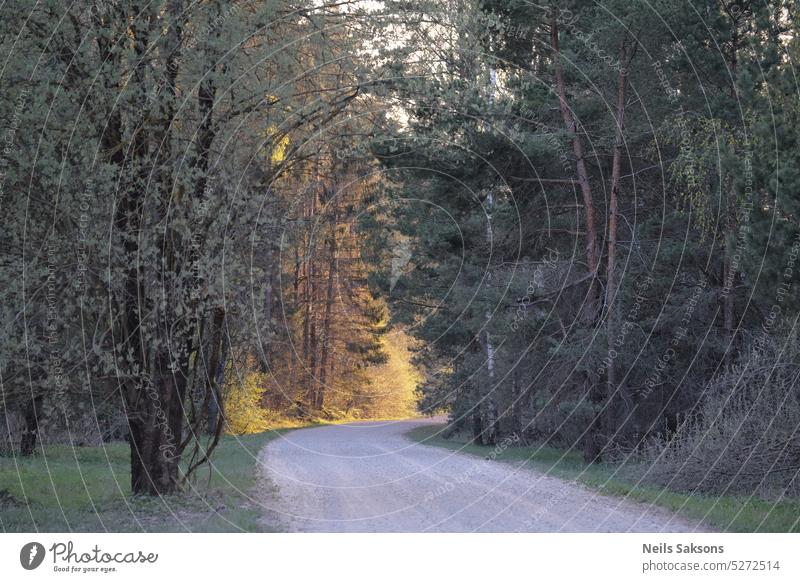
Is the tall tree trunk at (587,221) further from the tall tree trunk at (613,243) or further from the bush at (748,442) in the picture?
the bush at (748,442)

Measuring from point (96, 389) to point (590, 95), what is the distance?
16499 mm

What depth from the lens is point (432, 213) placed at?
32719 mm

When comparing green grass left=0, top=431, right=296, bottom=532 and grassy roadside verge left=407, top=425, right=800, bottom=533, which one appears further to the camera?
grassy roadside verge left=407, top=425, right=800, bottom=533

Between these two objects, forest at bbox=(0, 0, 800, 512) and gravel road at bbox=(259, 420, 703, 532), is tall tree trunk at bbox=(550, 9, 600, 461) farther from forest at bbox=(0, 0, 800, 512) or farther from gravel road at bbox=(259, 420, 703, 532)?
gravel road at bbox=(259, 420, 703, 532)

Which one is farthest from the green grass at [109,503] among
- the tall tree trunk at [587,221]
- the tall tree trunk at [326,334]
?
the tall tree trunk at [326,334]

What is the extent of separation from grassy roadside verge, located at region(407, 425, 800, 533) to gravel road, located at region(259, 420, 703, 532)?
422 mm

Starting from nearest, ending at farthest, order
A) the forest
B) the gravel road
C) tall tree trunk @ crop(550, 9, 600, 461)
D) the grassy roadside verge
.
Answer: the forest → the grassy roadside verge → the gravel road → tall tree trunk @ crop(550, 9, 600, 461)

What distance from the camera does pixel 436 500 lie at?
595 inches

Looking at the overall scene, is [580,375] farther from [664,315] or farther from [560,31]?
[560,31]

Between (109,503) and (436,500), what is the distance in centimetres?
533

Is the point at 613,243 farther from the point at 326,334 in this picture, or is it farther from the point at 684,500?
the point at 326,334

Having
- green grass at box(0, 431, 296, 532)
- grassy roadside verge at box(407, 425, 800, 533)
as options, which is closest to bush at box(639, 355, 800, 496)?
grassy roadside verge at box(407, 425, 800, 533)

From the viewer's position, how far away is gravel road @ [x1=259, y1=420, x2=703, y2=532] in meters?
12.3

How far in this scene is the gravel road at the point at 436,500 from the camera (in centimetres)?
1230
